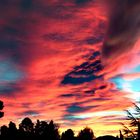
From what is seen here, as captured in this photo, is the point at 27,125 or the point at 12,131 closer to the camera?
the point at 12,131

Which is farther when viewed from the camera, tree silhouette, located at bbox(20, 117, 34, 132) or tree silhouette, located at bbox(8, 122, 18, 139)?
tree silhouette, located at bbox(20, 117, 34, 132)

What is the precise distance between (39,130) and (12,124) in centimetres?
1453

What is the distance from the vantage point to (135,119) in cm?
1570

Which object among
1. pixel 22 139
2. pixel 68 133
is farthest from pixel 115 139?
pixel 68 133

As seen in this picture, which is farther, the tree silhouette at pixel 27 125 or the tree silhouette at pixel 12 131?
the tree silhouette at pixel 27 125

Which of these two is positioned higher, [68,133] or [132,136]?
[68,133]

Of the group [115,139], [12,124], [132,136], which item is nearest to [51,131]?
[12,124]

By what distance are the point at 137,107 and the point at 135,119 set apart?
0.50 meters

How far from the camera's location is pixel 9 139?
6725 centimetres

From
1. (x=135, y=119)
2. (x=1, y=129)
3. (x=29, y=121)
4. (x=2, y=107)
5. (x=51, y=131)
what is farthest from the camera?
(x=29, y=121)

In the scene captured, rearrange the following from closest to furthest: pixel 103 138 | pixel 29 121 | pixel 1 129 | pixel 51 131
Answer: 1. pixel 103 138
2. pixel 1 129
3. pixel 51 131
4. pixel 29 121

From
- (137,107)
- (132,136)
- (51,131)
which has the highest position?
(51,131)

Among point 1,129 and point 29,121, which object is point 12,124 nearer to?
point 1,129

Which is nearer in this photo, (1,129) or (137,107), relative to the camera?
(137,107)
